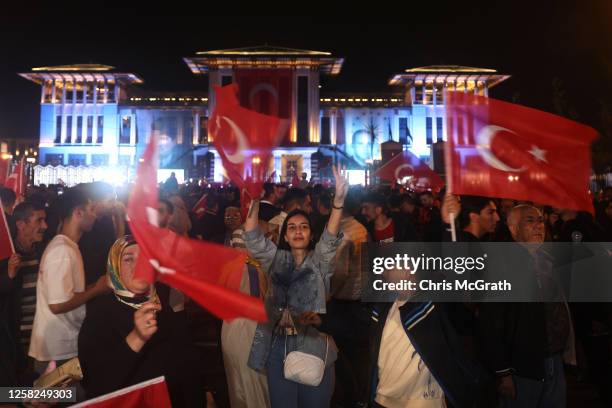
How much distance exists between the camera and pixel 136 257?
2.78 m

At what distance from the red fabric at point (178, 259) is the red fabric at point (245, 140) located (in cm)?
256

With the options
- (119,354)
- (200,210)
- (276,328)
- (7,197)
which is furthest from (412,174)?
(119,354)

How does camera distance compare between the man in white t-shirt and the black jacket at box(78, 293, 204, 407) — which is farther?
the man in white t-shirt

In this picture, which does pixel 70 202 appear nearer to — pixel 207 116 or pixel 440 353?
pixel 440 353

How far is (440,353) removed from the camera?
3.22m

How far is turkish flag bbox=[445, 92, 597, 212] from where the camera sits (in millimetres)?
4180

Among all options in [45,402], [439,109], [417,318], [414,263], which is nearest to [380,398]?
[417,318]

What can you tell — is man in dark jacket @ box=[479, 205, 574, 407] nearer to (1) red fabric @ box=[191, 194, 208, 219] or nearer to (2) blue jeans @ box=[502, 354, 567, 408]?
(2) blue jeans @ box=[502, 354, 567, 408]

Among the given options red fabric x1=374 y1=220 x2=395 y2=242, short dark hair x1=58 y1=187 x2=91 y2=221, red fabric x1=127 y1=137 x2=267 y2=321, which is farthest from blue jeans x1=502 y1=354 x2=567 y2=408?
red fabric x1=374 y1=220 x2=395 y2=242

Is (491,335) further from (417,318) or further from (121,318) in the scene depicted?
(121,318)

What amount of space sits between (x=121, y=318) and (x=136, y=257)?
0.28m

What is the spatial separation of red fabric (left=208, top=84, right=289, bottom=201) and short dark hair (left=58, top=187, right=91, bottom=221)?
131 cm

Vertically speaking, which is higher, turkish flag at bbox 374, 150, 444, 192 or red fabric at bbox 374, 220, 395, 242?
turkish flag at bbox 374, 150, 444, 192

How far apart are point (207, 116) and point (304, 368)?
50479 millimetres
